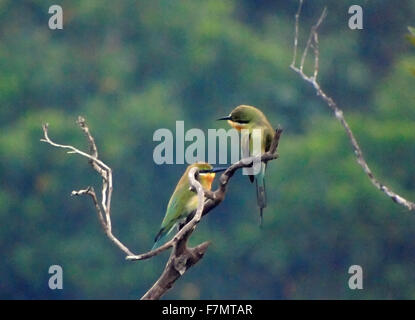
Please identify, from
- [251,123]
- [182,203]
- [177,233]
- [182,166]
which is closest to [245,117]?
[251,123]

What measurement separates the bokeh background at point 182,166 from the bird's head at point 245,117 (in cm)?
758

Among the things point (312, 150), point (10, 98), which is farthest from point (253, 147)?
point (10, 98)

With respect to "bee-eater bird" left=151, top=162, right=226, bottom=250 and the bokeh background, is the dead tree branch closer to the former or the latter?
"bee-eater bird" left=151, top=162, right=226, bottom=250

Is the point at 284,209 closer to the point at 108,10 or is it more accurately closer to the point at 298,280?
the point at 298,280

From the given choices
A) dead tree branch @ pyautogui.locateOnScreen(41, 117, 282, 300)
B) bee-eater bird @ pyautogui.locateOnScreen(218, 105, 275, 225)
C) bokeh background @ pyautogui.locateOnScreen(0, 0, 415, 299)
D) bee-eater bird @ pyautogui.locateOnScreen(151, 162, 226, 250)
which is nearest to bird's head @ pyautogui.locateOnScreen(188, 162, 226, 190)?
bee-eater bird @ pyautogui.locateOnScreen(151, 162, 226, 250)

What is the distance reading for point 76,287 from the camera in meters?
12.2

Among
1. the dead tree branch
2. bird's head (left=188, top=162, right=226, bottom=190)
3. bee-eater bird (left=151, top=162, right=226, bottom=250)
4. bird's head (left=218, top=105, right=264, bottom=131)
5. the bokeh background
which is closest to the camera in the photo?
the dead tree branch

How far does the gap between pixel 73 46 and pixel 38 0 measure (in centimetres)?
64

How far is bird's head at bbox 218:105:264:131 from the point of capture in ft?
12.5

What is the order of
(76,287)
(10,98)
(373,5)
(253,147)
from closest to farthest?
(253,147) < (76,287) < (10,98) < (373,5)

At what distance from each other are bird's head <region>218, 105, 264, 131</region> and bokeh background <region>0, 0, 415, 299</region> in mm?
7576

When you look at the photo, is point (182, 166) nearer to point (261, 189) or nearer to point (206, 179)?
point (261, 189)

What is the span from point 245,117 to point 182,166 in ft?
25.3

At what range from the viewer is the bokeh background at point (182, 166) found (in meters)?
12.1
